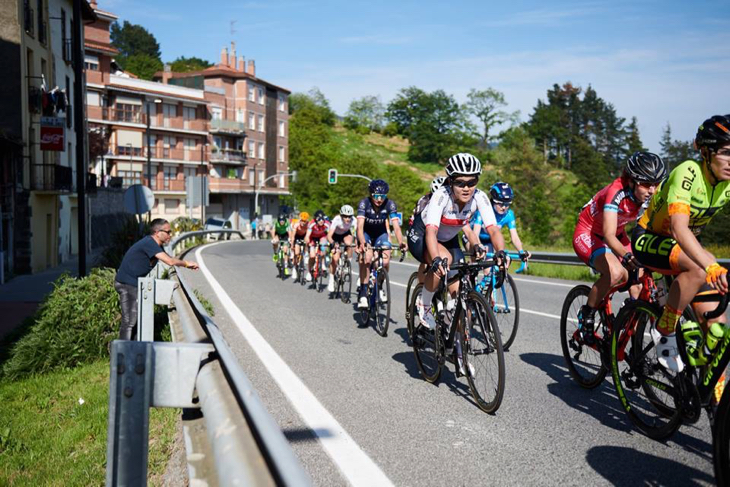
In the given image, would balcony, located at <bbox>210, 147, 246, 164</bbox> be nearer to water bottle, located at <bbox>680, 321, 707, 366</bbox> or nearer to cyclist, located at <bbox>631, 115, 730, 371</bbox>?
cyclist, located at <bbox>631, 115, 730, 371</bbox>

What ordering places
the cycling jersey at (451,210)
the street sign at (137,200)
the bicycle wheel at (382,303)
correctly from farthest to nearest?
the street sign at (137,200), the bicycle wheel at (382,303), the cycling jersey at (451,210)

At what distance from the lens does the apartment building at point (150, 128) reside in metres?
74.2

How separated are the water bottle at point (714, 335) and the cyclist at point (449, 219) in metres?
1.83

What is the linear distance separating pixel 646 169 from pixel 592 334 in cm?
146

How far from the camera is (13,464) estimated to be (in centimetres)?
596

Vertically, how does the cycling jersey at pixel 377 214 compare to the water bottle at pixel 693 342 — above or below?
above

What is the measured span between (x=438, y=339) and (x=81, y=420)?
3.71 metres

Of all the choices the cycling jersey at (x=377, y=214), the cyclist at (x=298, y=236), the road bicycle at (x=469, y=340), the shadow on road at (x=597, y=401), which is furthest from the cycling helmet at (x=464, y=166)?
the cyclist at (x=298, y=236)

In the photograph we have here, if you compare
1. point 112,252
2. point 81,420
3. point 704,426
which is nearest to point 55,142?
point 112,252

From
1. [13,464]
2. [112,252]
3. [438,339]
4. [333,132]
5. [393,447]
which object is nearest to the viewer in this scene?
[393,447]

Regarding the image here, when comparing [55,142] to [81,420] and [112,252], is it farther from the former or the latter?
[81,420]

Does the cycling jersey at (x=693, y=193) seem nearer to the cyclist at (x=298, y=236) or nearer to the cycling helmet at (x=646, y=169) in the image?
the cycling helmet at (x=646, y=169)

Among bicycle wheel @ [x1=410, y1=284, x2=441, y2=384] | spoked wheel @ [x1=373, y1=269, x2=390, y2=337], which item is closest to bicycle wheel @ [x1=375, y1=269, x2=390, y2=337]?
spoked wheel @ [x1=373, y1=269, x2=390, y2=337]

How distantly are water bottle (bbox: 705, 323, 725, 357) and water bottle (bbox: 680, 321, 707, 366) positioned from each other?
0.09m
